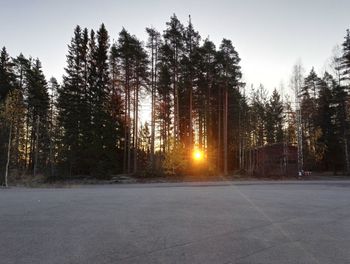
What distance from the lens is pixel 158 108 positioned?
4191 centimetres

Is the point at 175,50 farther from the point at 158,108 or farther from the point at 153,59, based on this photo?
the point at 158,108

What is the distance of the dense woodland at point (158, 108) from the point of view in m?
38.0

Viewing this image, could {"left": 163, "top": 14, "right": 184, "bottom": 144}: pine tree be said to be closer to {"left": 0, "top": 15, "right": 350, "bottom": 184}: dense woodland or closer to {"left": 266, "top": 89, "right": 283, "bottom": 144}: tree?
{"left": 0, "top": 15, "right": 350, "bottom": 184}: dense woodland

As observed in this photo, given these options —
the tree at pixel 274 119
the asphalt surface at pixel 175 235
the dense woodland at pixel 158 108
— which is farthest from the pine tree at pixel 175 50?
the asphalt surface at pixel 175 235

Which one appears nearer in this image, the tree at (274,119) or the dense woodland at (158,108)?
the dense woodland at (158,108)

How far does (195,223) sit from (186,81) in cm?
3107

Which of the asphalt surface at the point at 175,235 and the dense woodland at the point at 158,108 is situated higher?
the dense woodland at the point at 158,108

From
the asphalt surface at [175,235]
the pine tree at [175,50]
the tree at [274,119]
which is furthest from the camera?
the tree at [274,119]

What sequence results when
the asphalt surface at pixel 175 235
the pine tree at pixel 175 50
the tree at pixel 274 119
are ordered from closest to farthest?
the asphalt surface at pixel 175 235 → the pine tree at pixel 175 50 → the tree at pixel 274 119

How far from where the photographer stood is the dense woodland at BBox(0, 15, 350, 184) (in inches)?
1495

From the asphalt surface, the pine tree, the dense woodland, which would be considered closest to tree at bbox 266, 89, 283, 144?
the dense woodland

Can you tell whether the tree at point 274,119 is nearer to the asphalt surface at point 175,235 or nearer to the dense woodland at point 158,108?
the dense woodland at point 158,108

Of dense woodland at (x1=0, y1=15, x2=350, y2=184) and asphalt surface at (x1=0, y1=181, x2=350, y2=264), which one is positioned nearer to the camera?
asphalt surface at (x1=0, y1=181, x2=350, y2=264)

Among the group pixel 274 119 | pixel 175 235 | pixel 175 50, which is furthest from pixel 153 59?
pixel 175 235
